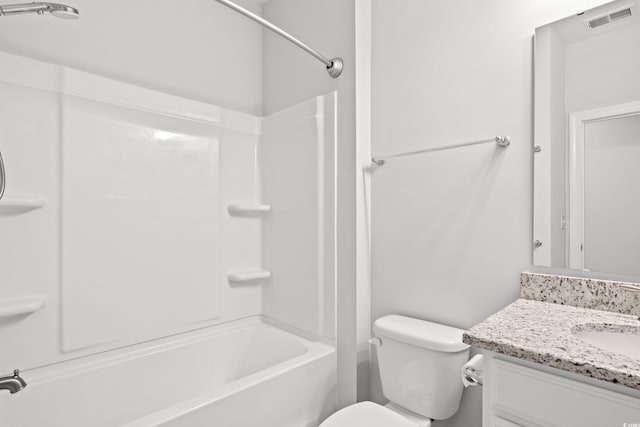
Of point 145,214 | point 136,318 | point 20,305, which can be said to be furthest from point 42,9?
point 136,318

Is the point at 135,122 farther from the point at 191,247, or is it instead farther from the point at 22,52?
the point at 191,247

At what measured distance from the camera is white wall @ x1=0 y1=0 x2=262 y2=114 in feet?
5.00

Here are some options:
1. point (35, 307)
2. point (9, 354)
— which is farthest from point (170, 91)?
point (9, 354)

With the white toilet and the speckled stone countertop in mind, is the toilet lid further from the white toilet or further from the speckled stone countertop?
the speckled stone countertop

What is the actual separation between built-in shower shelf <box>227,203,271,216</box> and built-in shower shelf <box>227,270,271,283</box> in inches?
14.8

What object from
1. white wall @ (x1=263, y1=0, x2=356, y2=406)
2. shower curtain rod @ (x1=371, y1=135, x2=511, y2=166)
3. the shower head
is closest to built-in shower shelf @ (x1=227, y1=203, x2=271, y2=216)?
white wall @ (x1=263, y1=0, x2=356, y2=406)

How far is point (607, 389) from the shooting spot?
73cm

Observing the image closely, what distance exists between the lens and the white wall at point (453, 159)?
4.33 ft

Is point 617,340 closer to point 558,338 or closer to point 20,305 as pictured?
point 558,338

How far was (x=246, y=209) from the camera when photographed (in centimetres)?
204

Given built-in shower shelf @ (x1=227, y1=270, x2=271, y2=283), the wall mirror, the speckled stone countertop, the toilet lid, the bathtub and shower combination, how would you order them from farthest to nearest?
1. built-in shower shelf @ (x1=227, y1=270, x2=271, y2=283)
2. the bathtub and shower combination
3. the toilet lid
4. the wall mirror
5. the speckled stone countertop

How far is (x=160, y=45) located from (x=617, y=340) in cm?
241

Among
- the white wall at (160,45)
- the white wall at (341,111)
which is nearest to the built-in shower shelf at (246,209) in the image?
the white wall at (341,111)

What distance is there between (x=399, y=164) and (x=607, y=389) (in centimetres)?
119
